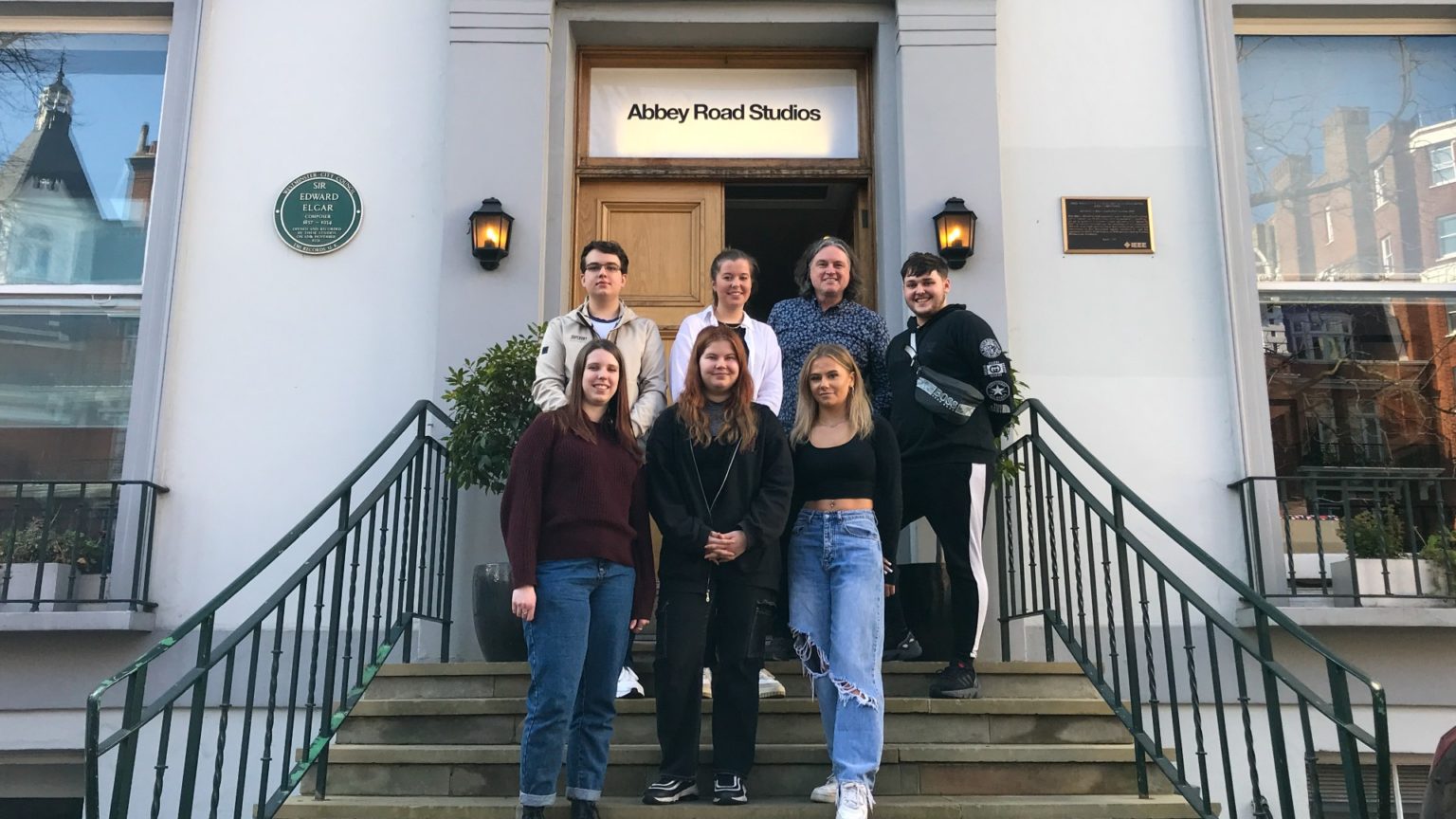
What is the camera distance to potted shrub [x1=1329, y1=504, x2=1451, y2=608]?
220 inches

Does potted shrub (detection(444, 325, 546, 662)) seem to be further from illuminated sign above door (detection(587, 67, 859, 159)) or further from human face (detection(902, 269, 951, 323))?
illuminated sign above door (detection(587, 67, 859, 159))

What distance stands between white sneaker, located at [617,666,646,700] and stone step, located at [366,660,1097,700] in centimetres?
22

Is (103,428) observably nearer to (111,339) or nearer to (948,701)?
(111,339)

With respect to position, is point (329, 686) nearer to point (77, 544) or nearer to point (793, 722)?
point (793, 722)

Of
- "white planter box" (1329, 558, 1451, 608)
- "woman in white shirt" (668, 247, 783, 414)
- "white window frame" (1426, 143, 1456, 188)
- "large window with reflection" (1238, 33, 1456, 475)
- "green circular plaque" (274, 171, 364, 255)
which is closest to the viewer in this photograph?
"woman in white shirt" (668, 247, 783, 414)

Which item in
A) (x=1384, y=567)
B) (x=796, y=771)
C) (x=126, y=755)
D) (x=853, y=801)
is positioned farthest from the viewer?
(x=1384, y=567)

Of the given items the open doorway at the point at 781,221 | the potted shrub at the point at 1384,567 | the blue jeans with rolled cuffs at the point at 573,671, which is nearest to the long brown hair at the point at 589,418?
the blue jeans with rolled cuffs at the point at 573,671

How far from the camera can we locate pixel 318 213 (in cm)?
630

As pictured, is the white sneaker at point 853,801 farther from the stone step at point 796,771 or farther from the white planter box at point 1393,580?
the white planter box at point 1393,580

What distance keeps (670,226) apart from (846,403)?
8.63 feet

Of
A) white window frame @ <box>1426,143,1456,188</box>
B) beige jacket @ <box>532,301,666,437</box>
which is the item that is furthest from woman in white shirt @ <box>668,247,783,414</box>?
white window frame @ <box>1426,143,1456,188</box>

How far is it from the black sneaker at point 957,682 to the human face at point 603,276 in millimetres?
1951

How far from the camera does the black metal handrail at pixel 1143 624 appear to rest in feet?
14.5

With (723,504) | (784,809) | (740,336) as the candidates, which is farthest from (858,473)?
(784,809)
